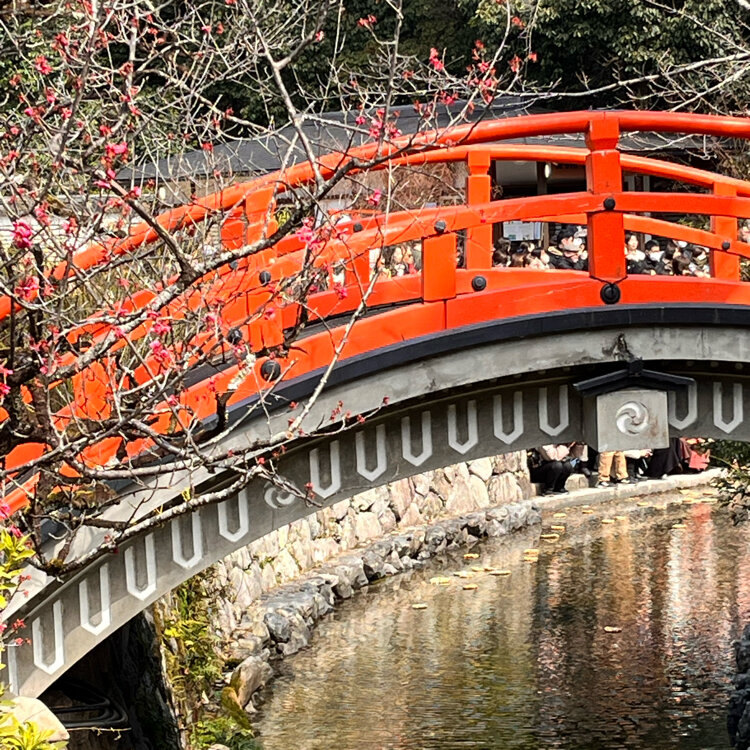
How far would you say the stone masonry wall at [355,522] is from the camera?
46.1 feet

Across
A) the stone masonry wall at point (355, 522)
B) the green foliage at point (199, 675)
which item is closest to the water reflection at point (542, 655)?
the green foliage at point (199, 675)

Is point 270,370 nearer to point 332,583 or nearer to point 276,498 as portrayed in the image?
point 276,498

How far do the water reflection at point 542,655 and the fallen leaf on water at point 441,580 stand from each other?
0.12 metres

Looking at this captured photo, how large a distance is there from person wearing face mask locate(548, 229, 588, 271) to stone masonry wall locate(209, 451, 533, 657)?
2.74 meters

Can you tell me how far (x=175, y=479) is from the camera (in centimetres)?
681

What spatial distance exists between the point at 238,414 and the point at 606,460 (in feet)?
49.1

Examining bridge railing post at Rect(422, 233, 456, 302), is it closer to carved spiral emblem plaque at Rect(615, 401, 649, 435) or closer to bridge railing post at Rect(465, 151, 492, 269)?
bridge railing post at Rect(465, 151, 492, 269)

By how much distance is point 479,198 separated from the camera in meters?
8.51

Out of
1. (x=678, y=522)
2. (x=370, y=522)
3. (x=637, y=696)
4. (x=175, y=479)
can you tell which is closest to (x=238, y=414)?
(x=175, y=479)

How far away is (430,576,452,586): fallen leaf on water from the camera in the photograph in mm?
16688

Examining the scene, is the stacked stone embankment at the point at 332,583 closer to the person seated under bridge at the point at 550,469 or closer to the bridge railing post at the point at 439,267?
the person seated under bridge at the point at 550,469

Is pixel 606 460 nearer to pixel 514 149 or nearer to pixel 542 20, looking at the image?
pixel 542 20

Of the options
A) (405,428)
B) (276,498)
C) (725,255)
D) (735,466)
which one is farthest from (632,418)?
(735,466)

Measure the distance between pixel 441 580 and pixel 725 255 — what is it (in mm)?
9157
